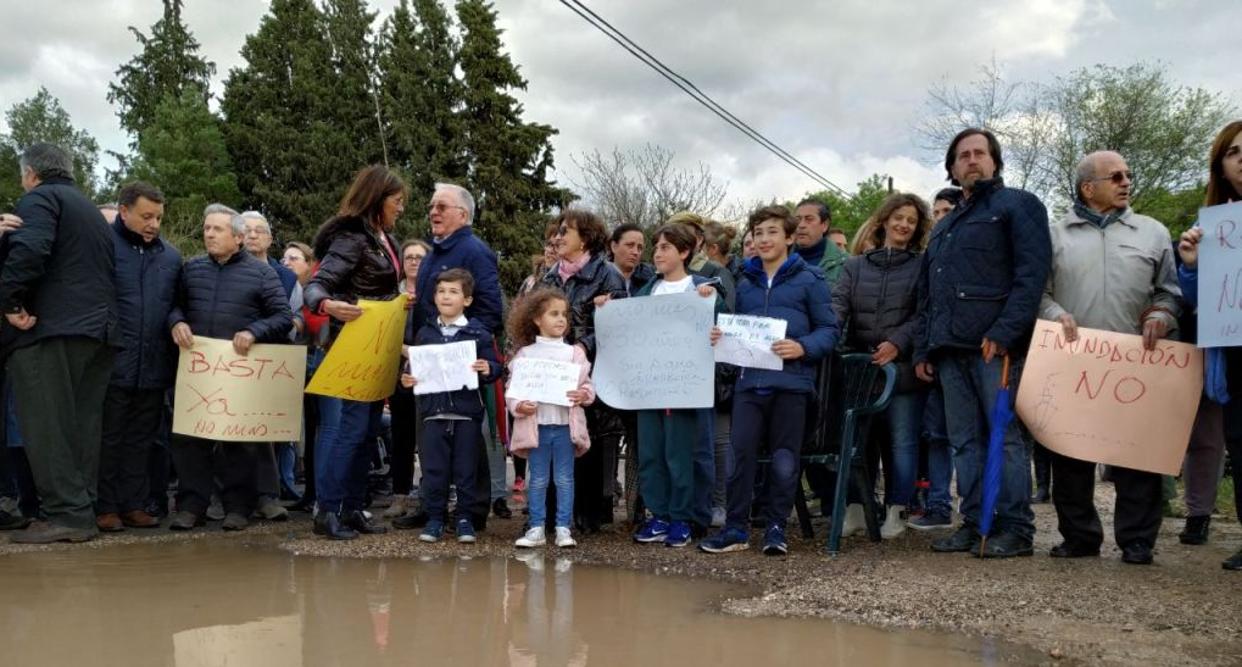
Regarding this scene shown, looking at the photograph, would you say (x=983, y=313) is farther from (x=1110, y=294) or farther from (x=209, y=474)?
(x=209, y=474)

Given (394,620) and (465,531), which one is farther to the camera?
(465,531)

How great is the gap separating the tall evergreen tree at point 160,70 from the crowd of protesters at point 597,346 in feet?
149

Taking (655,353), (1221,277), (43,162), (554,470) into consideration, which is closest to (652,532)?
(554,470)

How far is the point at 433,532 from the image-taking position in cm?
564

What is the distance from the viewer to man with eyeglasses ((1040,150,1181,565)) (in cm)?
492

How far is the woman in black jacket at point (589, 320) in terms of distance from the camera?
6.09m

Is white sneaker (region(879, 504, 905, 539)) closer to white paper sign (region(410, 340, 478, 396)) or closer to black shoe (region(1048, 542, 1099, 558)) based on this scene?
black shoe (region(1048, 542, 1099, 558))

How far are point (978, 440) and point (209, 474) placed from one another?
460 cm

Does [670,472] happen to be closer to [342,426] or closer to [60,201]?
[342,426]

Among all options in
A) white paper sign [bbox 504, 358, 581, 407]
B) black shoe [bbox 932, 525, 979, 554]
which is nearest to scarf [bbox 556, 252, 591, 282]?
white paper sign [bbox 504, 358, 581, 407]

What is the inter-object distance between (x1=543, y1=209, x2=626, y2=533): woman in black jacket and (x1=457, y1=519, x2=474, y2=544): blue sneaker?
Result: 0.55 meters

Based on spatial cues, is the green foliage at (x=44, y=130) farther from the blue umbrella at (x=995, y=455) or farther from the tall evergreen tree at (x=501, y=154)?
the blue umbrella at (x=995, y=455)

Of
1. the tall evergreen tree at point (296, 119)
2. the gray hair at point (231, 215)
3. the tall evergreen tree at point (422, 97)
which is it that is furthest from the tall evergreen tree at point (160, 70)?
the gray hair at point (231, 215)

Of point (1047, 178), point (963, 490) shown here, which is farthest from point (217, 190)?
point (963, 490)
